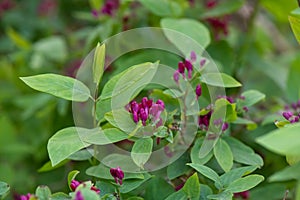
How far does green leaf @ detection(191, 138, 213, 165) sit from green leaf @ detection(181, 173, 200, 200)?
0.08m

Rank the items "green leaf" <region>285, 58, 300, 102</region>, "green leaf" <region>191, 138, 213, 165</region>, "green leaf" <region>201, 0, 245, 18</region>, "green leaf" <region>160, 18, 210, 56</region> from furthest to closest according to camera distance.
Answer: "green leaf" <region>201, 0, 245, 18</region>, "green leaf" <region>285, 58, 300, 102</region>, "green leaf" <region>160, 18, 210, 56</region>, "green leaf" <region>191, 138, 213, 165</region>

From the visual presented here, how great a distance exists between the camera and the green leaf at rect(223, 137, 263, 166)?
772mm

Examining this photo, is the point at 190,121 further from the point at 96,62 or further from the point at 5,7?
the point at 5,7

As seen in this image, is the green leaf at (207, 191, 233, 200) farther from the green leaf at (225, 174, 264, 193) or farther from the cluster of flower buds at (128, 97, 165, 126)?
the cluster of flower buds at (128, 97, 165, 126)

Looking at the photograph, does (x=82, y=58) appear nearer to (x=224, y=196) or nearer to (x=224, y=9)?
(x=224, y=9)

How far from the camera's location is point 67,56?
1.55 metres

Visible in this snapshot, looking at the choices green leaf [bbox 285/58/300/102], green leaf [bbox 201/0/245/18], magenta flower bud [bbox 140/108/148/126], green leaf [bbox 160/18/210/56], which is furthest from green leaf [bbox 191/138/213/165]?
green leaf [bbox 201/0/245/18]

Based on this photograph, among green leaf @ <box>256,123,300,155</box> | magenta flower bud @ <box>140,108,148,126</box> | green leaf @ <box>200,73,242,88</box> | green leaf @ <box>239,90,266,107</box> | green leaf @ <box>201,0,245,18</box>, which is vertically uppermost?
green leaf @ <box>256,123,300,155</box>

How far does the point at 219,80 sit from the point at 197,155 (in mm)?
122

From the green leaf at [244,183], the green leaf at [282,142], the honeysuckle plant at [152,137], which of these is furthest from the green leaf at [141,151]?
the green leaf at [282,142]

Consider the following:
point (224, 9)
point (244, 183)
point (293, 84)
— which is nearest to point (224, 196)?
point (244, 183)

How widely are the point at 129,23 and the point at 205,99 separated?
0.45 meters

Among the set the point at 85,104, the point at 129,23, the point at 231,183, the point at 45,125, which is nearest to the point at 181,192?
the point at 231,183

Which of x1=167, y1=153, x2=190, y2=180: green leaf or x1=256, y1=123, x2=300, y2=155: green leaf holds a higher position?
x1=256, y1=123, x2=300, y2=155: green leaf
